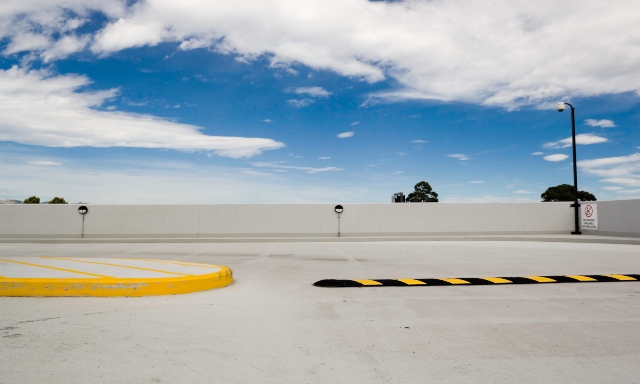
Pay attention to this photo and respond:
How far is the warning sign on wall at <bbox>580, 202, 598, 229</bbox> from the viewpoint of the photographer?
20828mm

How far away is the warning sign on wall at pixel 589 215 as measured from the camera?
20.8 meters

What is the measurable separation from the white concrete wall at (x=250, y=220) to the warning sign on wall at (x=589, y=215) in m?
3.35

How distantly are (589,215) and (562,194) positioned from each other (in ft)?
133

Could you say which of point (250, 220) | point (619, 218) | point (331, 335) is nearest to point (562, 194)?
point (619, 218)

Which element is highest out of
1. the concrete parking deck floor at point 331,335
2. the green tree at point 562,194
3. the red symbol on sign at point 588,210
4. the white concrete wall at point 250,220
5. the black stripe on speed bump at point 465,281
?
the green tree at point 562,194

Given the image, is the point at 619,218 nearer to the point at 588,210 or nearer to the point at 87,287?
the point at 588,210

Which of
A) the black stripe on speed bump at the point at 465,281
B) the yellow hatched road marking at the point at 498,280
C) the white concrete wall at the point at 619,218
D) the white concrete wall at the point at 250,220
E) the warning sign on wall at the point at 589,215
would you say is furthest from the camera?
the white concrete wall at the point at 250,220

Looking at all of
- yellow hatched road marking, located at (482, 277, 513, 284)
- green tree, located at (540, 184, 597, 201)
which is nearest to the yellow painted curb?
yellow hatched road marking, located at (482, 277, 513, 284)

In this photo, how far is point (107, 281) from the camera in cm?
640

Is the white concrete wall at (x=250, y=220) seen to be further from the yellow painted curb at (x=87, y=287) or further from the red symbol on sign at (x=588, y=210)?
the yellow painted curb at (x=87, y=287)

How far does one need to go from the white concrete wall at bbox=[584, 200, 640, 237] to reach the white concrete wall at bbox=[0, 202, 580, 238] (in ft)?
12.3

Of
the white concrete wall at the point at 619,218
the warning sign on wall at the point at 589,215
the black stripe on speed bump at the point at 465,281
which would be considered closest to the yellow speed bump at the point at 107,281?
the black stripe on speed bump at the point at 465,281

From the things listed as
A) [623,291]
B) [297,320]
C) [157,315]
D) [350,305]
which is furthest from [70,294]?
[623,291]

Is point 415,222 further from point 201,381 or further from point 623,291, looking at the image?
point 201,381
